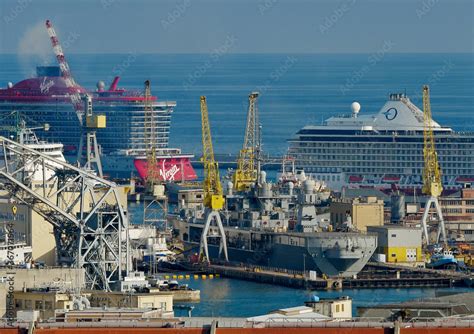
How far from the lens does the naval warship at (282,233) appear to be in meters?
66.6

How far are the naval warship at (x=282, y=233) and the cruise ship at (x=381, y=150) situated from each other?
77.3 ft

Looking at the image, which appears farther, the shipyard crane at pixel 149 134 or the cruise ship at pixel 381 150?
the shipyard crane at pixel 149 134

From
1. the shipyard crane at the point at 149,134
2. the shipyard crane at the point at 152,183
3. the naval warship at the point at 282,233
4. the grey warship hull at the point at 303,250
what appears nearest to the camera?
the grey warship hull at the point at 303,250

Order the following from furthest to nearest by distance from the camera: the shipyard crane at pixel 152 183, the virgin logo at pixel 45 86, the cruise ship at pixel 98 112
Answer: the virgin logo at pixel 45 86 < the cruise ship at pixel 98 112 < the shipyard crane at pixel 152 183

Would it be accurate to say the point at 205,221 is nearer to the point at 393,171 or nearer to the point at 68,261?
the point at 68,261

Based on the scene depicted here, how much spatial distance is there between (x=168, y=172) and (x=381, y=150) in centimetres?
1002

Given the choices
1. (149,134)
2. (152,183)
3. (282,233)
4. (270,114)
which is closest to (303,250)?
(282,233)

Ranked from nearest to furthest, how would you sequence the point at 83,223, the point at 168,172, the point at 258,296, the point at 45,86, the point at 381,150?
the point at 83,223, the point at 258,296, the point at 381,150, the point at 168,172, the point at 45,86

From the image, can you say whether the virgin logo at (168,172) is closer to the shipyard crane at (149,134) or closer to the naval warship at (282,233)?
the shipyard crane at (149,134)

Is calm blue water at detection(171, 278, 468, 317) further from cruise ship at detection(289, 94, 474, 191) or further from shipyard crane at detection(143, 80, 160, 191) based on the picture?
shipyard crane at detection(143, 80, 160, 191)

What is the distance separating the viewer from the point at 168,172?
Answer: 10675cm

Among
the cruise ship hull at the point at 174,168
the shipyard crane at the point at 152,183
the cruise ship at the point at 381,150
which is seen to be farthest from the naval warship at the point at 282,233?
the cruise ship hull at the point at 174,168

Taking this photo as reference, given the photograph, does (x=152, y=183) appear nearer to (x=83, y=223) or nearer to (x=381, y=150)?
(x=381, y=150)

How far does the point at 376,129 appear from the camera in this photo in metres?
104
